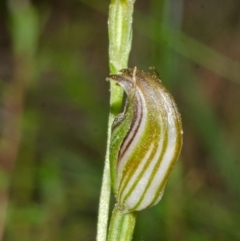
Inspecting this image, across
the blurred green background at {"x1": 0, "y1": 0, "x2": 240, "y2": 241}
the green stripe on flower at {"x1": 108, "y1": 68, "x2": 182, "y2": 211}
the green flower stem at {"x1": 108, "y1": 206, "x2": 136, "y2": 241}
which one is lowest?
the green flower stem at {"x1": 108, "y1": 206, "x2": 136, "y2": 241}

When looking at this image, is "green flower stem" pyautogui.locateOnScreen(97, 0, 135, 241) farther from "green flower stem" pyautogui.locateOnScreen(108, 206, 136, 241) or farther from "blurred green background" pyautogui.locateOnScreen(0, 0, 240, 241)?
"blurred green background" pyautogui.locateOnScreen(0, 0, 240, 241)

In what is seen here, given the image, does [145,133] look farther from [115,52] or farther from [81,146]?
[81,146]

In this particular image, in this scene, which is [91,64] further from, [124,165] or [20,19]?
[124,165]

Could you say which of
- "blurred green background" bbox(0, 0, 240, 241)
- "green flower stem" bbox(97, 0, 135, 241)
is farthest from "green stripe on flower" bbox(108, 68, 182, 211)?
"blurred green background" bbox(0, 0, 240, 241)

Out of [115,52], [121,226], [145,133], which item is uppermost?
[115,52]

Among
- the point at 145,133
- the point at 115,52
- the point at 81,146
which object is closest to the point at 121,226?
the point at 145,133

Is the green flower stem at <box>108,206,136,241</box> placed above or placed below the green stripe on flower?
below

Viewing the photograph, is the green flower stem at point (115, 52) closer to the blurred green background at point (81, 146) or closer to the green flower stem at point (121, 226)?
the green flower stem at point (121, 226)
